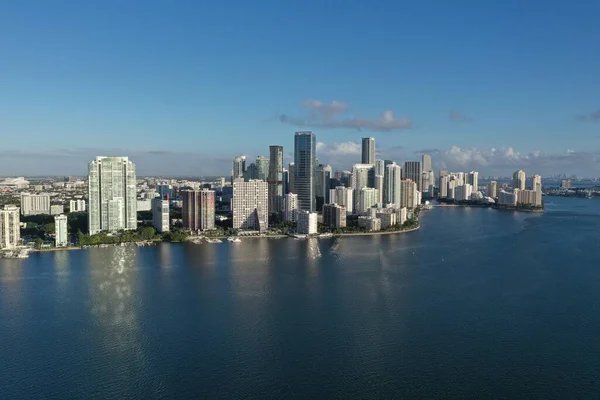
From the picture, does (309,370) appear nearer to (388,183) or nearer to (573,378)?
(573,378)

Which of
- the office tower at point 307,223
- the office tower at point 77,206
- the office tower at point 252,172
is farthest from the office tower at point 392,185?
the office tower at point 77,206

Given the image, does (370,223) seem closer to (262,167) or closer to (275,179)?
(275,179)

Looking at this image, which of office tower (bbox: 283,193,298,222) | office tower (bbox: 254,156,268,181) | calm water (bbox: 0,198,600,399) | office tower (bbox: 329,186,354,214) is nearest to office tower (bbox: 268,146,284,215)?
office tower (bbox: 283,193,298,222)

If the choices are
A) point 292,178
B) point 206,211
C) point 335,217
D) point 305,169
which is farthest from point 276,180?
point 206,211

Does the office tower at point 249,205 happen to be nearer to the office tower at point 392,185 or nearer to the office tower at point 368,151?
the office tower at point 392,185

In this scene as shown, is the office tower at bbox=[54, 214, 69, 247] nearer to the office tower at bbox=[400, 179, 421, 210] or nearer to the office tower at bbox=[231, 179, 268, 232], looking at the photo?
the office tower at bbox=[231, 179, 268, 232]

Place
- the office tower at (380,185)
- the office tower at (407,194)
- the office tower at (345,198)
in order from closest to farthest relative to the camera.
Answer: the office tower at (345,198) → the office tower at (380,185) → the office tower at (407,194)
